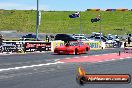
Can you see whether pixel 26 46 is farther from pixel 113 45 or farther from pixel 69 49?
pixel 113 45

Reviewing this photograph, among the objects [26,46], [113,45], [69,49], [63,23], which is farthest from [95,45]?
[63,23]

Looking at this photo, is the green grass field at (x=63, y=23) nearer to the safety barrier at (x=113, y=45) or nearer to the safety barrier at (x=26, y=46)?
the safety barrier at (x=113, y=45)

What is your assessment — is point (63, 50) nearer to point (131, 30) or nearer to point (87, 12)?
point (131, 30)

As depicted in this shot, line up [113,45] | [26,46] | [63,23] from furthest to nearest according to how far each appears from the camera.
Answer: [63,23] → [113,45] → [26,46]

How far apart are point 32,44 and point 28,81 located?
25.6 meters

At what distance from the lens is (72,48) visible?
3984 centimetres

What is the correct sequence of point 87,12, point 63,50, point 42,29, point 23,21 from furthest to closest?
point 87,12
point 23,21
point 42,29
point 63,50

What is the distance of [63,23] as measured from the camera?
134625 mm

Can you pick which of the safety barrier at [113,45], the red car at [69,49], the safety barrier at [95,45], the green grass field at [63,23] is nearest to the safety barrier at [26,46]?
the red car at [69,49]

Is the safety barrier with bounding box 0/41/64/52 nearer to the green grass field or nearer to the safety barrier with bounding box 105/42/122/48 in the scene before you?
the safety barrier with bounding box 105/42/122/48

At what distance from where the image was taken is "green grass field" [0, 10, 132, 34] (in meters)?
120

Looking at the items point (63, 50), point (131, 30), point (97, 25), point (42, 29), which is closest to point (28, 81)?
point (63, 50)

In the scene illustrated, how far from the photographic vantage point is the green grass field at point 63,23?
394 feet

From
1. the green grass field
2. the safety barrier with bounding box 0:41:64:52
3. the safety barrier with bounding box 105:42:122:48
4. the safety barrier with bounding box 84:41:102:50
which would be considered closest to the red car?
the safety barrier with bounding box 0:41:64:52
